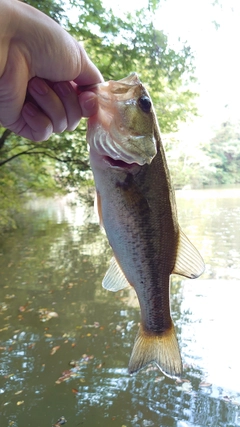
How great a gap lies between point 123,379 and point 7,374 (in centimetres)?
152

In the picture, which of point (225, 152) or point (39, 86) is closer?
point (39, 86)

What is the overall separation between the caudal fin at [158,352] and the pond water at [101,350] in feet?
7.86

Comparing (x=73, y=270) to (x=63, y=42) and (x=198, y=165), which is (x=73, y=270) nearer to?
(x=63, y=42)

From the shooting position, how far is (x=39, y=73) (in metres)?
1.70

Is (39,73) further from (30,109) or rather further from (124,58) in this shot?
(124,58)

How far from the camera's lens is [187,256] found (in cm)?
194

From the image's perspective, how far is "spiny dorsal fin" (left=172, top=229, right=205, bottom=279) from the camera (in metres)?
1.92

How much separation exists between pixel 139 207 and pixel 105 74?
317 inches

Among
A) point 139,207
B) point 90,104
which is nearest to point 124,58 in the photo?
point 90,104

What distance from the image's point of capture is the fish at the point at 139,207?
1.68m

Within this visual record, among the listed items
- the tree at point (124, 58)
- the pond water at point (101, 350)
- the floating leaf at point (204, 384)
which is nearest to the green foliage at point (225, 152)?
the tree at point (124, 58)

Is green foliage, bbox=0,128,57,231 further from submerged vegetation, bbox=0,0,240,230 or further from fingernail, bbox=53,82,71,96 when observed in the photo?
fingernail, bbox=53,82,71,96

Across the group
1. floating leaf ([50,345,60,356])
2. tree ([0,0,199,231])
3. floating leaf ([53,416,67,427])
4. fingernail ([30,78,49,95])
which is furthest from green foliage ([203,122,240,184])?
fingernail ([30,78,49,95])

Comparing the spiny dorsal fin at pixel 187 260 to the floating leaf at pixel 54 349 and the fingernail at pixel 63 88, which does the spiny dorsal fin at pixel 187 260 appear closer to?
the fingernail at pixel 63 88
